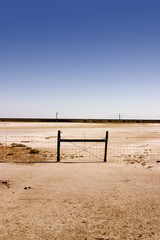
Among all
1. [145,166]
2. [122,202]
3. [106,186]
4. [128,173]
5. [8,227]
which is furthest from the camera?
[145,166]

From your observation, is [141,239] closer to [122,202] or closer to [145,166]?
[122,202]

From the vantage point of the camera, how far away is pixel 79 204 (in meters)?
5.62

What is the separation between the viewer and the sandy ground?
4312mm

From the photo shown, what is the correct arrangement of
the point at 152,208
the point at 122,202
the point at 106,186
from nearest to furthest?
the point at 152,208 → the point at 122,202 → the point at 106,186

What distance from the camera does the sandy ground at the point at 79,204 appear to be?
14.1 ft

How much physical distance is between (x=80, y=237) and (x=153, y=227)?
189cm

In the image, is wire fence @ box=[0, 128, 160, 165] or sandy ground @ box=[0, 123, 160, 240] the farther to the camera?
wire fence @ box=[0, 128, 160, 165]

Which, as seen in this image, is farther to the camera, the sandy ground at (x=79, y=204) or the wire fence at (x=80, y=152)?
the wire fence at (x=80, y=152)

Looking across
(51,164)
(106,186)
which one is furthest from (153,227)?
(51,164)

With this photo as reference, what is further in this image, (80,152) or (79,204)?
(80,152)

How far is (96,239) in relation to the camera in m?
4.02

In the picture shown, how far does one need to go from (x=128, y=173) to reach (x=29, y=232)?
19.1 feet

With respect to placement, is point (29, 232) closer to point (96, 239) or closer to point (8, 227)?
point (8, 227)

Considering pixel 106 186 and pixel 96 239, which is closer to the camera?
pixel 96 239
